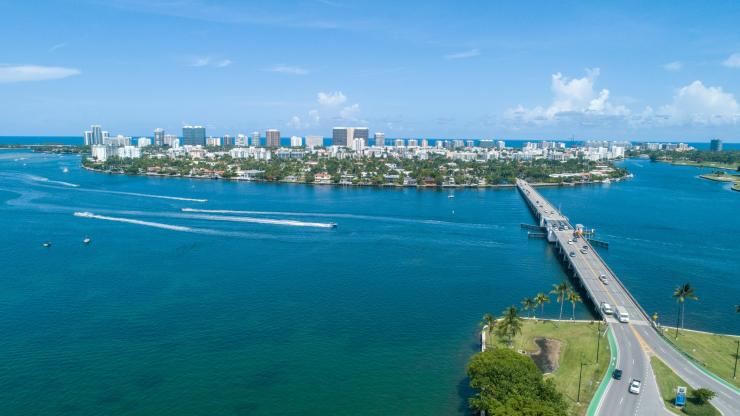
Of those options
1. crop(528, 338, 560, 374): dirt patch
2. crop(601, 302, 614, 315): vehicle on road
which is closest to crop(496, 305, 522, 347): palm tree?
crop(528, 338, 560, 374): dirt patch

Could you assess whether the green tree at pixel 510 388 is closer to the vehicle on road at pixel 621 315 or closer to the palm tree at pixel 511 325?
the palm tree at pixel 511 325

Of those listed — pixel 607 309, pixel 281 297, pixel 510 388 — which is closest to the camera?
pixel 510 388

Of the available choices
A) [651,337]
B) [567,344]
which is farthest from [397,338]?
[651,337]

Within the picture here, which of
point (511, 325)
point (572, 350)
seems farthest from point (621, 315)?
point (511, 325)

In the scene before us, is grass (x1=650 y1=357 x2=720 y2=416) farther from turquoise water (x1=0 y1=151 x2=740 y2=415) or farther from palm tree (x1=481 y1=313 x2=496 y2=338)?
turquoise water (x1=0 y1=151 x2=740 y2=415)

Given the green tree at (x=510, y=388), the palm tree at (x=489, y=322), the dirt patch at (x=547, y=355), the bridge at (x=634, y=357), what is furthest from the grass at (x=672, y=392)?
the palm tree at (x=489, y=322)

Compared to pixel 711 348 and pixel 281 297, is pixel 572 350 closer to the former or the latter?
pixel 711 348

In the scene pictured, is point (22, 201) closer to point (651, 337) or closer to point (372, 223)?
point (372, 223)
